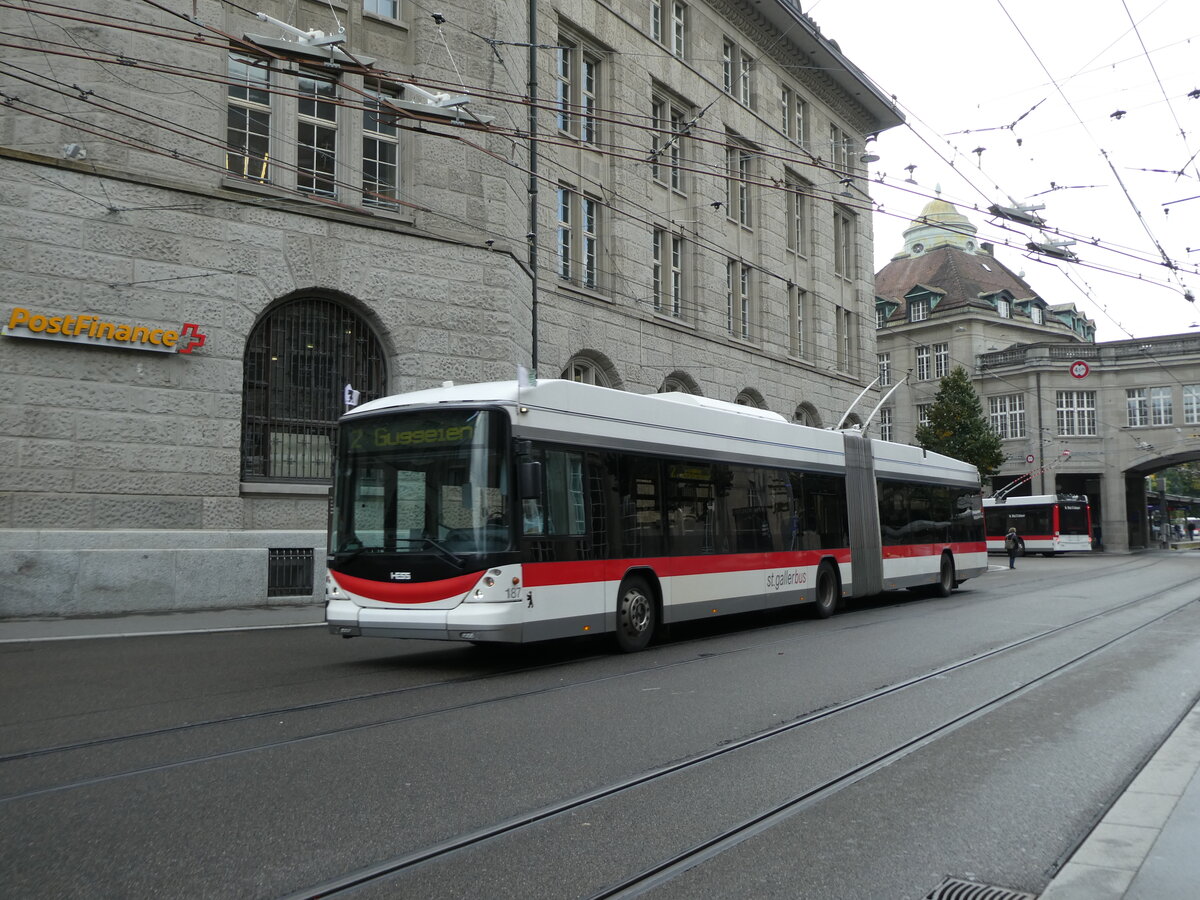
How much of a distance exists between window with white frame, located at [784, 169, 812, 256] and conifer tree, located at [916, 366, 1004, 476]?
614 inches

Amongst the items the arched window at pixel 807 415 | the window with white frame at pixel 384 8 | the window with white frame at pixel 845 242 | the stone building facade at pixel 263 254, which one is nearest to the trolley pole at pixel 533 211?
the stone building facade at pixel 263 254

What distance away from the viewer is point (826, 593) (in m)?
16.5

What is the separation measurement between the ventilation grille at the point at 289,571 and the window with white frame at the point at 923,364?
5503 cm

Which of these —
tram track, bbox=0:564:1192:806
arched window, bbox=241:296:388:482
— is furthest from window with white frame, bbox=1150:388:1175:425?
tram track, bbox=0:564:1192:806

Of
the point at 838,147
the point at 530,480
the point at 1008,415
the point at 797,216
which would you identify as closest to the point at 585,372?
the point at 797,216

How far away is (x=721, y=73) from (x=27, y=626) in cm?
2379

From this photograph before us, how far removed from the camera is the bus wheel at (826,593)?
16.2m

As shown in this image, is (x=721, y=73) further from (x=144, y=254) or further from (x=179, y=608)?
(x=179, y=608)

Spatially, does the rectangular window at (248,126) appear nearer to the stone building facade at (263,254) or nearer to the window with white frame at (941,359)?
the stone building facade at (263,254)

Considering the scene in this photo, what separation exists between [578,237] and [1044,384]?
45.5 m

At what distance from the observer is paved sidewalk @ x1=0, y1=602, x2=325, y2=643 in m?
13.2

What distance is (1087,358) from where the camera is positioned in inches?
2426

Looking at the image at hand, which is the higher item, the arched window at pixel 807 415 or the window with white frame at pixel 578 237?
the window with white frame at pixel 578 237

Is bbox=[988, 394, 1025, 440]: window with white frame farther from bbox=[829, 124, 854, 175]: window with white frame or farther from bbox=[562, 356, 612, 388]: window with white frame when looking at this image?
bbox=[562, 356, 612, 388]: window with white frame
